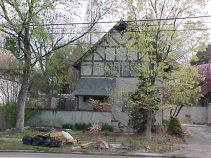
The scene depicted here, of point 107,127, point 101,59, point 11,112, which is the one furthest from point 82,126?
point 101,59

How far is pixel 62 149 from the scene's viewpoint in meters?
20.7

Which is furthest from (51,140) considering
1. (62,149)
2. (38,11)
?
(38,11)

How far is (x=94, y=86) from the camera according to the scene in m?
35.2

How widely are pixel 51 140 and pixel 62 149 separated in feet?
3.80

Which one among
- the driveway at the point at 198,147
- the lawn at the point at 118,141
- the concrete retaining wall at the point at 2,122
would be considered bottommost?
the driveway at the point at 198,147

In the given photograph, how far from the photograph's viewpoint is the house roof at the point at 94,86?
34625 millimetres

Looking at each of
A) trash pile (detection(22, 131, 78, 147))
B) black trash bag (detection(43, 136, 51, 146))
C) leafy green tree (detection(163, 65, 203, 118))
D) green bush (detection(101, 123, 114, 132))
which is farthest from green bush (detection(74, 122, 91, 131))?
black trash bag (detection(43, 136, 51, 146))

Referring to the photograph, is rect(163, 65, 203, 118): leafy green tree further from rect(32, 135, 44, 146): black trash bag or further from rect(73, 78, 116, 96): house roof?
rect(73, 78, 116, 96): house roof

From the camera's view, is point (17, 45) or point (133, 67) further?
point (17, 45)

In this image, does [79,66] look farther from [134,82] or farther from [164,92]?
[164,92]

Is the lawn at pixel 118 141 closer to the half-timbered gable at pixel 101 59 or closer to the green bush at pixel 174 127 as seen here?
the green bush at pixel 174 127

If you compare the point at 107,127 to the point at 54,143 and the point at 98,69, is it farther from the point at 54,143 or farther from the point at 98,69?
the point at 54,143

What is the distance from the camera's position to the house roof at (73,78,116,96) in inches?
1363

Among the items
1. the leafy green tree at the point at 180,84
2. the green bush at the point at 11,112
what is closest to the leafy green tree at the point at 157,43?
the leafy green tree at the point at 180,84
